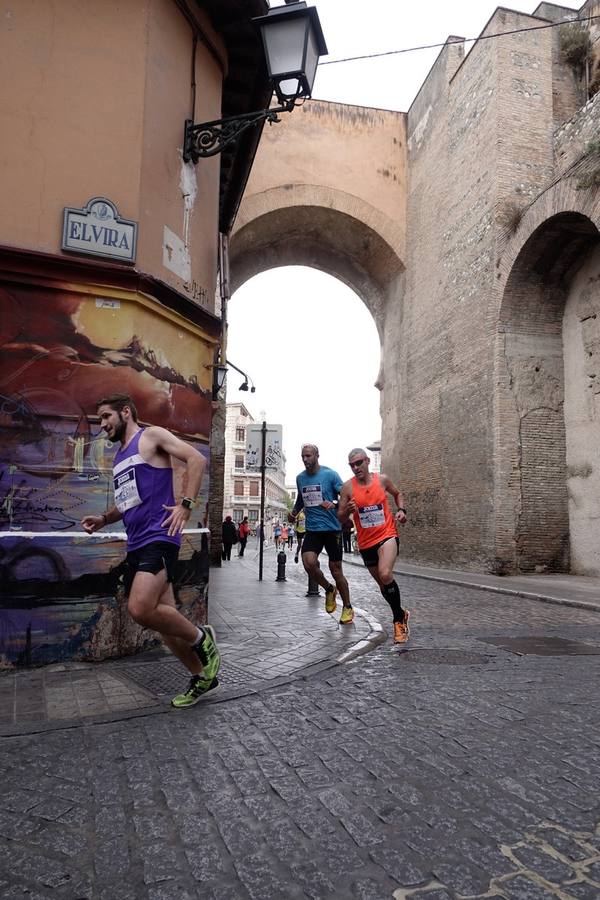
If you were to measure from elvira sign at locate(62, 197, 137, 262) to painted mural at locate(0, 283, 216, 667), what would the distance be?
0.35 metres

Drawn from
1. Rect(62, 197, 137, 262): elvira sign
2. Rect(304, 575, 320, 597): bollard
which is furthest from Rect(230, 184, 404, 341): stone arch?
Rect(62, 197, 137, 262): elvira sign

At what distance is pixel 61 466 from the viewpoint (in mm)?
5031

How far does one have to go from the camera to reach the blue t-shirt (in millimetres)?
7637

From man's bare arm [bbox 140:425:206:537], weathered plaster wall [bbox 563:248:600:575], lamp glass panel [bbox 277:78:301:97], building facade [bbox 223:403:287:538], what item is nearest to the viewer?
man's bare arm [bbox 140:425:206:537]

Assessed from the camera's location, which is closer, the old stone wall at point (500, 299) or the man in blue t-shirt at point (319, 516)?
the man in blue t-shirt at point (319, 516)

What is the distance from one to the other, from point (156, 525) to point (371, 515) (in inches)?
115

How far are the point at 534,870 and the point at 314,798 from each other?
0.84 meters

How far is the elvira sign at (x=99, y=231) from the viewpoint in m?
5.23

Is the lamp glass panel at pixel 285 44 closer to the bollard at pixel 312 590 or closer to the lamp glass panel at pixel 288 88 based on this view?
the lamp glass panel at pixel 288 88

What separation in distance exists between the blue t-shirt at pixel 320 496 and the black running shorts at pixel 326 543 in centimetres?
7

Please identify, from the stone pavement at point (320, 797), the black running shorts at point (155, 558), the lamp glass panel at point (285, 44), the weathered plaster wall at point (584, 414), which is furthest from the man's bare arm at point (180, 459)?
the weathered plaster wall at point (584, 414)

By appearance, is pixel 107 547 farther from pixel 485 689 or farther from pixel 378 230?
pixel 378 230

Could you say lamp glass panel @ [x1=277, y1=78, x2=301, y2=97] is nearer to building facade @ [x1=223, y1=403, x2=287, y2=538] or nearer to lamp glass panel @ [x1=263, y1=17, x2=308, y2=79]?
lamp glass panel @ [x1=263, y1=17, x2=308, y2=79]

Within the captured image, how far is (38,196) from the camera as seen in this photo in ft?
17.1
